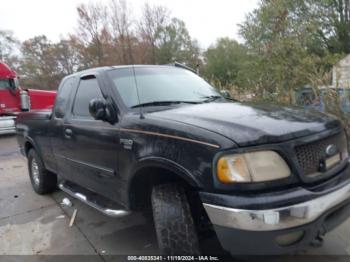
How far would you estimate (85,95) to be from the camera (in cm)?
350

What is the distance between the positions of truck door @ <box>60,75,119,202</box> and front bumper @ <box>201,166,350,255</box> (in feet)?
3.94

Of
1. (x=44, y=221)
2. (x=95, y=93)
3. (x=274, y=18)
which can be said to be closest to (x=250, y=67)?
(x=274, y=18)

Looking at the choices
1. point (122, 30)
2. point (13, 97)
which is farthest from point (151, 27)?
point (13, 97)

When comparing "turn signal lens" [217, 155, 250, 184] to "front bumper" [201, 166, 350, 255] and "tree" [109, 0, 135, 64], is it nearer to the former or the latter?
"front bumper" [201, 166, 350, 255]

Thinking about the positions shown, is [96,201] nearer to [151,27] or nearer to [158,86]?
[158,86]

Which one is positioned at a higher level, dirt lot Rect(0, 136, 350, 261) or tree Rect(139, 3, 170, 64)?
tree Rect(139, 3, 170, 64)

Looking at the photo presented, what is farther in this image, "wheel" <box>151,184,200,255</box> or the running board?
the running board

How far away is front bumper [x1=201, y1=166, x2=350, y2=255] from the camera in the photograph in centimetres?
186

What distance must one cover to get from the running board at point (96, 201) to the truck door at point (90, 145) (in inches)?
3.9

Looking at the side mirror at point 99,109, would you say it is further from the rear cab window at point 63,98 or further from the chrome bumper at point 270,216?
the chrome bumper at point 270,216

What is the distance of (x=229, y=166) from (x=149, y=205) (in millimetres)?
1184

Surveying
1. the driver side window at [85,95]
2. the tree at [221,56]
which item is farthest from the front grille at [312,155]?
the tree at [221,56]

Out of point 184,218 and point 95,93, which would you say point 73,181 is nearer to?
point 95,93

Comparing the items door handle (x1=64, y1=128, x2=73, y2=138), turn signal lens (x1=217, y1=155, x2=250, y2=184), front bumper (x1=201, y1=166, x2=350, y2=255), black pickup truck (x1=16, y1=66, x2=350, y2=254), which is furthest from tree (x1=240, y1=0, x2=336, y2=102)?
turn signal lens (x1=217, y1=155, x2=250, y2=184)
